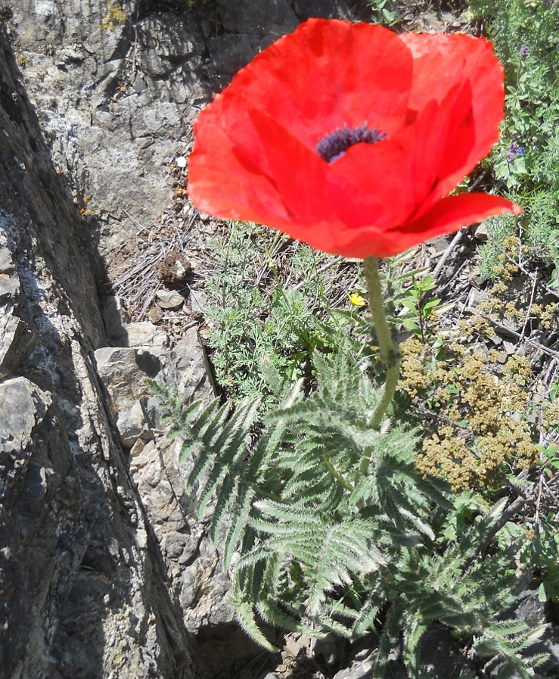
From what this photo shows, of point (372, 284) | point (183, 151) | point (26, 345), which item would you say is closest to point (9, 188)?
point (26, 345)

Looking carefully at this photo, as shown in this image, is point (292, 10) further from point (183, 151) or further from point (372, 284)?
point (372, 284)

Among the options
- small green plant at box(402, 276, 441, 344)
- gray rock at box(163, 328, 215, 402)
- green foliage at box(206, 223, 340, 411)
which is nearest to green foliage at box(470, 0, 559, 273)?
small green plant at box(402, 276, 441, 344)

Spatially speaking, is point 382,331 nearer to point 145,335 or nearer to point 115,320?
point 145,335

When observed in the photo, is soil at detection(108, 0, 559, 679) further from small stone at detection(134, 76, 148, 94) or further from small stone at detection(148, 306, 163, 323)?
small stone at detection(134, 76, 148, 94)

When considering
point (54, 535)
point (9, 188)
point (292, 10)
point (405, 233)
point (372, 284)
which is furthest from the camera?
point (292, 10)

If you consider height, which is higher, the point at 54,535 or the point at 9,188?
the point at 9,188

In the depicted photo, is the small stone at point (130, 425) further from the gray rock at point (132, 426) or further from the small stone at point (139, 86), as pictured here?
the small stone at point (139, 86)

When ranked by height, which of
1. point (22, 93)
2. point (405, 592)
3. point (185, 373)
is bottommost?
point (405, 592)
